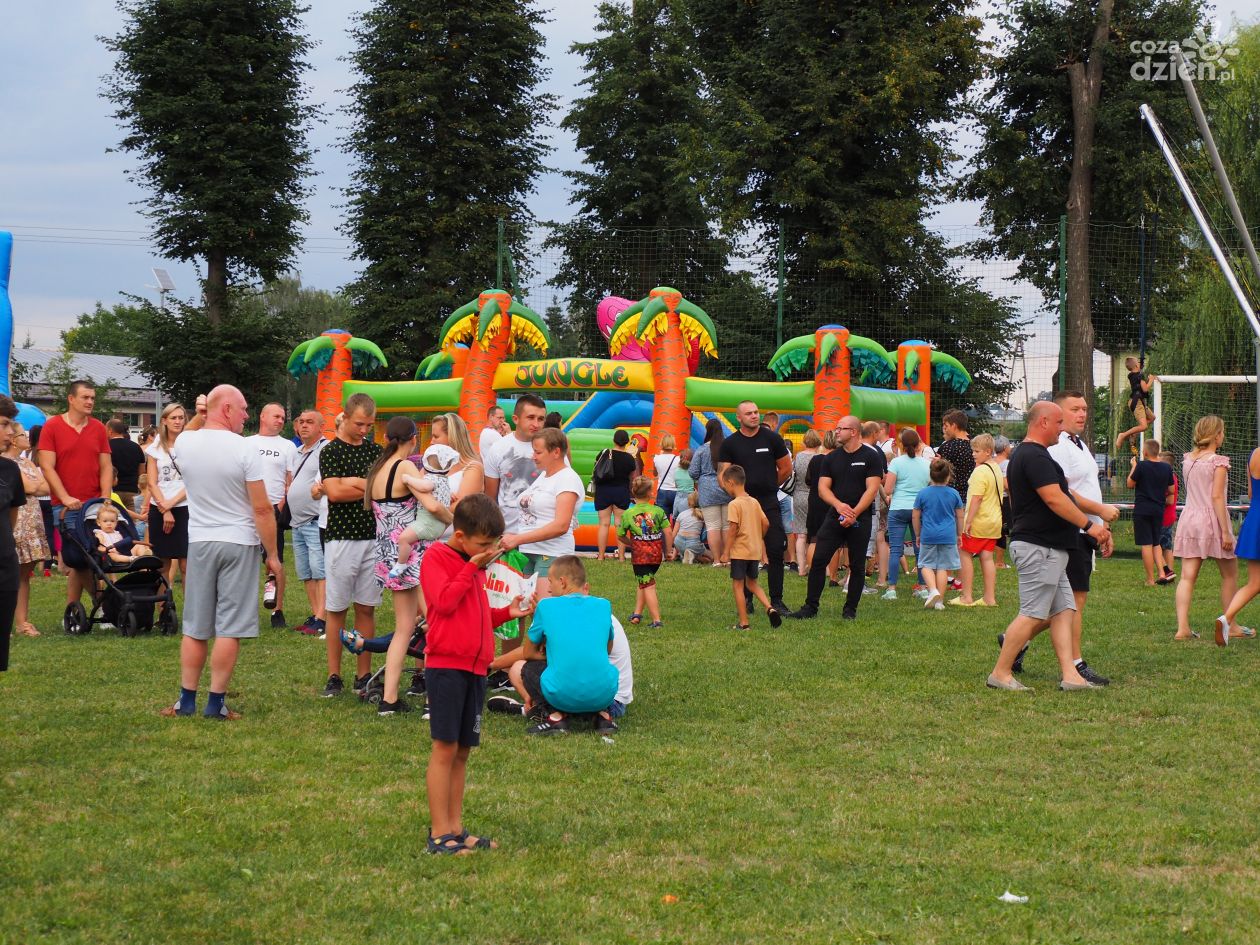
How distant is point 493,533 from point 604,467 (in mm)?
10236

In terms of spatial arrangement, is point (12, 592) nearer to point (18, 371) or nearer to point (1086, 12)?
point (1086, 12)

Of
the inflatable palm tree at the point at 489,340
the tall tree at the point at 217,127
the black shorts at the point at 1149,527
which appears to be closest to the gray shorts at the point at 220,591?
the black shorts at the point at 1149,527

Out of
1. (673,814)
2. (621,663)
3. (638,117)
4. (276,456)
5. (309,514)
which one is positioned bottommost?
(673,814)

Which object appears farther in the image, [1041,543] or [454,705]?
[1041,543]

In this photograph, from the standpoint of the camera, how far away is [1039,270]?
23625 mm

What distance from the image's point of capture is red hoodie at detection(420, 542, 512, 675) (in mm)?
4707

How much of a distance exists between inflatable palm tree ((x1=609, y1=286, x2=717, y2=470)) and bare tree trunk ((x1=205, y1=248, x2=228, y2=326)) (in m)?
18.7

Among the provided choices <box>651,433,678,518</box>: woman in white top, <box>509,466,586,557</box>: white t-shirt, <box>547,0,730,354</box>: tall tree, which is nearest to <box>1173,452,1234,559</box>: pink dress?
<box>509,466,586,557</box>: white t-shirt

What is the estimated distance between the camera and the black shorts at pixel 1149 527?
46.2 ft

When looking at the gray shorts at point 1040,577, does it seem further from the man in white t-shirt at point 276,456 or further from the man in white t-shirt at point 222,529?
the man in white t-shirt at point 276,456

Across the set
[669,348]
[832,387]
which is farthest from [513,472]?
[832,387]

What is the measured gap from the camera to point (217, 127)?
1292 inches

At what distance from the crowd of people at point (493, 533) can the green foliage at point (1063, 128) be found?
1408 cm

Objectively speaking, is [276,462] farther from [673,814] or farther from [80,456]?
[673,814]
